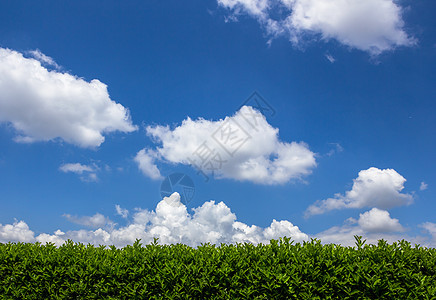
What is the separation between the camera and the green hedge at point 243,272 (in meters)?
6.91

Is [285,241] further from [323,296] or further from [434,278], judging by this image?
[434,278]

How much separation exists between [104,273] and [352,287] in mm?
5516

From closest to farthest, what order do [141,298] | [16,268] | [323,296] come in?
1. [323,296]
2. [141,298]
3. [16,268]

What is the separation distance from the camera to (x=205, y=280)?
7285mm

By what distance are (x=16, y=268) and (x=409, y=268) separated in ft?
31.8

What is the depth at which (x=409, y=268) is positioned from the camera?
23.5 feet

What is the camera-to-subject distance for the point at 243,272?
7.20m

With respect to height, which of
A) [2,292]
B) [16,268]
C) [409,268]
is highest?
[409,268]

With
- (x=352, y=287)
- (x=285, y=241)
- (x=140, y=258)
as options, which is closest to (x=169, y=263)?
(x=140, y=258)

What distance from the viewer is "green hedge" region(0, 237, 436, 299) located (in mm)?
6906

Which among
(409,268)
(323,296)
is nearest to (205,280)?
(323,296)

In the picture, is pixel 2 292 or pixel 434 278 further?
pixel 2 292

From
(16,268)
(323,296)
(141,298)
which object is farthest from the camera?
(16,268)

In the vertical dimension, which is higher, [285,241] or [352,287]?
[285,241]
